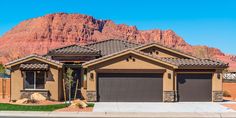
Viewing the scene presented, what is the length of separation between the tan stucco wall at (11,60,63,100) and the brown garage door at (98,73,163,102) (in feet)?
9.37

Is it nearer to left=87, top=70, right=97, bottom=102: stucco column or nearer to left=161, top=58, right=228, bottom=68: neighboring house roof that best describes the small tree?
left=87, top=70, right=97, bottom=102: stucco column

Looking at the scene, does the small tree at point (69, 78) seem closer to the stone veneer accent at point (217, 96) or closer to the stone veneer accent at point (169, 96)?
the stone veneer accent at point (169, 96)

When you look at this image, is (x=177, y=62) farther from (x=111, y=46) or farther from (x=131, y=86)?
(x=111, y=46)

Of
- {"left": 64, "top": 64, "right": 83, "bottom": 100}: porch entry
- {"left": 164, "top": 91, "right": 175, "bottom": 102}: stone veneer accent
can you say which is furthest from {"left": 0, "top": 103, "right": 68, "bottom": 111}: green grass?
{"left": 164, "top": 91, "right": 175, "bottom": 102}: stone veneer accent

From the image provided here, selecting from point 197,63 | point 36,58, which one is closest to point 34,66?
point 36,58

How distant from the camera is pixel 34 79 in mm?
25625

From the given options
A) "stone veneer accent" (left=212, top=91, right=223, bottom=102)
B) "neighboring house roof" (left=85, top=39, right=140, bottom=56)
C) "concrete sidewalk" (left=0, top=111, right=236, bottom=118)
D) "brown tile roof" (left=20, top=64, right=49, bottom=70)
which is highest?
"neighboring house roof" (left=85, top=39, right=140, bottom=56)

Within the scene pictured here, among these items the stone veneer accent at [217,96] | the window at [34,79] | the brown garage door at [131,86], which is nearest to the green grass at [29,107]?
the window at [34,79]

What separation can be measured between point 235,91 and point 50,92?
14.9 meters

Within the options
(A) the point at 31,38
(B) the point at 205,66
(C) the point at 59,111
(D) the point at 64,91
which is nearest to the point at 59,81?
(D) the point at 64,91

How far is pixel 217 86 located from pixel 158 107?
5562mm

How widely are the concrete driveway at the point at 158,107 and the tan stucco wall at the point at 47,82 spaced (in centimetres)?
315

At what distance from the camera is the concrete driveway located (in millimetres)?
21531

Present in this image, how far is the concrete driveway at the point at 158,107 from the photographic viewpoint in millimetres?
21531
